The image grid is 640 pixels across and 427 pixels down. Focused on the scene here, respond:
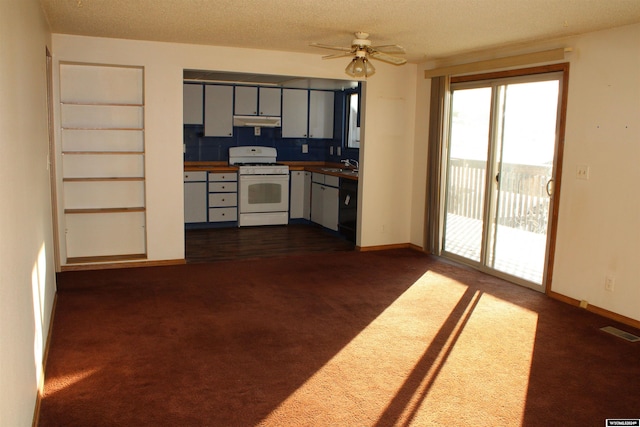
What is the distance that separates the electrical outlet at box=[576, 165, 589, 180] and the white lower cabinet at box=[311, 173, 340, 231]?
345 centimetres

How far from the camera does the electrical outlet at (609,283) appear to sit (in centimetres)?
444

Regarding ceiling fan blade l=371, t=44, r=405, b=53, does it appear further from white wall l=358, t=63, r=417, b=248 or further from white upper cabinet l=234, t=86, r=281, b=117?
white upper cabinet l=234, t=86, r=281, b=117

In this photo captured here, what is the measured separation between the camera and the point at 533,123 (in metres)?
5.20

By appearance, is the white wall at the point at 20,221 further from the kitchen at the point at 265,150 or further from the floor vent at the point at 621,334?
the kitchen at the point at 265,150

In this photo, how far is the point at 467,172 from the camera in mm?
6121

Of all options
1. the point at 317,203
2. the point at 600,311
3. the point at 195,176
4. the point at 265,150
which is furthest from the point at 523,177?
the point at 195,176

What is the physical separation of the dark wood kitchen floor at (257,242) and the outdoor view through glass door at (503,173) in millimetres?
1606

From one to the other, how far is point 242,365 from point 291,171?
5.39 metres

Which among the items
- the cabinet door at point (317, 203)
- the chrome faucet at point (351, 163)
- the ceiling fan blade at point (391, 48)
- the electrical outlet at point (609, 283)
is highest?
the ceiling fan blade at point (391, 48)

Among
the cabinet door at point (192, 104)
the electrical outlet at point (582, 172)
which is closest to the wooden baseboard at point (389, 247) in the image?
the electrical outlet at point (582, 172)

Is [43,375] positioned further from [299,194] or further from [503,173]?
[299,194]

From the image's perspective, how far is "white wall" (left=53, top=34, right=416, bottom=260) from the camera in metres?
5.54

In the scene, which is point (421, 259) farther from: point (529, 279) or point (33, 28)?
point (33, 28)

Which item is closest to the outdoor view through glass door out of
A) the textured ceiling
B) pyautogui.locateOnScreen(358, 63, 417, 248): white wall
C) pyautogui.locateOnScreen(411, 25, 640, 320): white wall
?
pyautogui.locateOnScreen(411, 25, 640, 320): white wall
